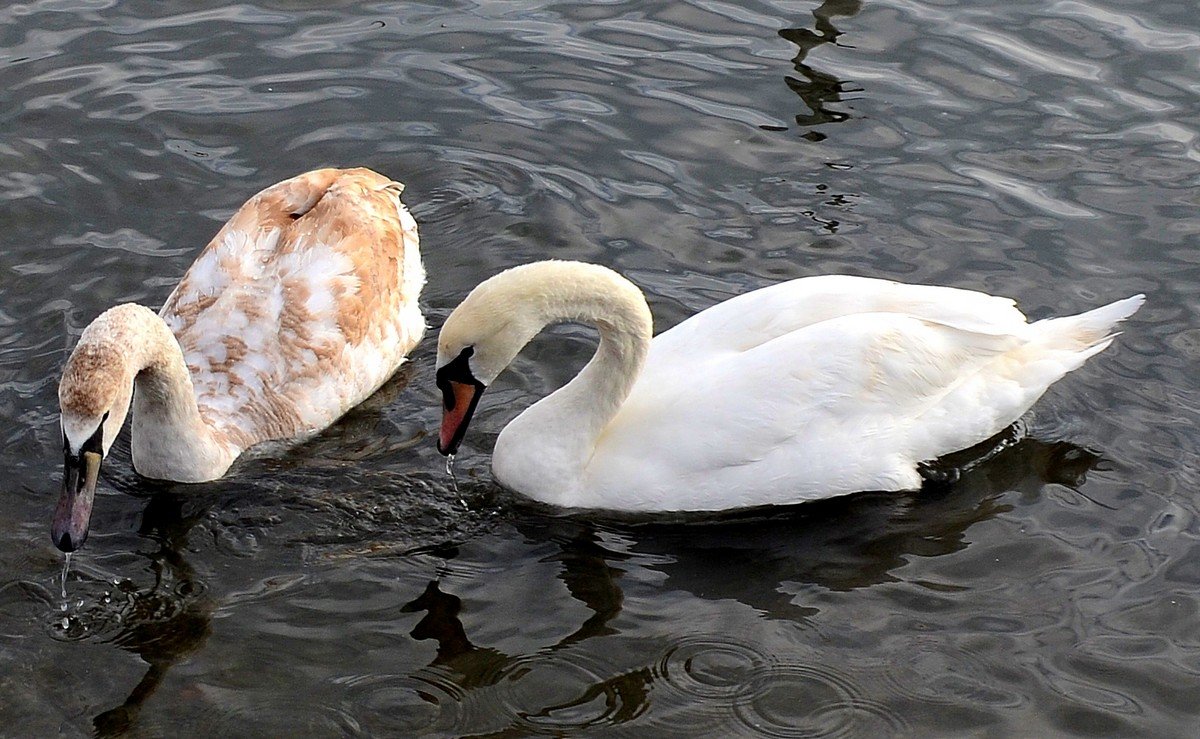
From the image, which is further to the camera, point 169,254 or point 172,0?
point 172,0

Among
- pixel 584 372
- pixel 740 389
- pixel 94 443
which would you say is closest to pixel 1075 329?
pixel 740 389

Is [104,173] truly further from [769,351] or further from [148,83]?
[769,351]

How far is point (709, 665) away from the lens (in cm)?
699

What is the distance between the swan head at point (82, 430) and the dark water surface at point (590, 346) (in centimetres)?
49

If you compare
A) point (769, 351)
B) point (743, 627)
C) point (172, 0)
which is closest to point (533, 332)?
point (769, 351)

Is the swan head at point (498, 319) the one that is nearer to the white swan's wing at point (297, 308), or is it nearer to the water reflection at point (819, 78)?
the white swan's wing at point (297, 308)

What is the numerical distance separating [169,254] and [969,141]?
561cm

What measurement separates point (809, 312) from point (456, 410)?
193 cm

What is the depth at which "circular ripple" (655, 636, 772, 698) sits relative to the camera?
6.86 m

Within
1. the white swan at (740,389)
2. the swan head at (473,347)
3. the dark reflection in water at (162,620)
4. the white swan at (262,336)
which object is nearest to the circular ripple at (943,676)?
the white swan at (740,389)

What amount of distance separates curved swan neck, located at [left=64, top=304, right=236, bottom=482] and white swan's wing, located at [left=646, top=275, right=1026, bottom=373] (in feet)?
7.64

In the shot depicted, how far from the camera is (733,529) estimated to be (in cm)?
798

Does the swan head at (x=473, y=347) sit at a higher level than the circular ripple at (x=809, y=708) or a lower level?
higher

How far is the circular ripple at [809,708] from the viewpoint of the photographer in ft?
21.8
